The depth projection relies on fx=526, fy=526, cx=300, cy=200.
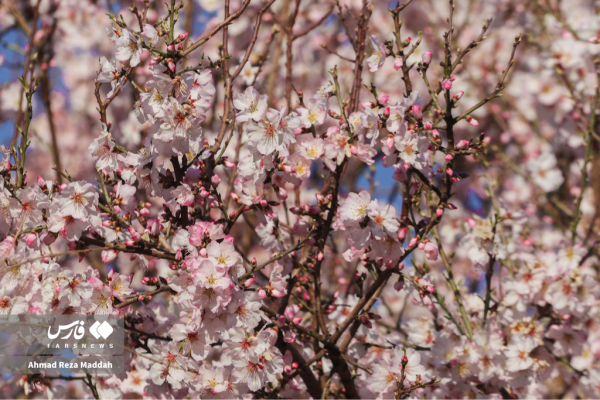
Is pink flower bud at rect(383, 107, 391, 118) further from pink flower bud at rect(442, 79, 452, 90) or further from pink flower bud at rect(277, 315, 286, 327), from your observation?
pink flower bud at rect(277, 315, 286, 327)

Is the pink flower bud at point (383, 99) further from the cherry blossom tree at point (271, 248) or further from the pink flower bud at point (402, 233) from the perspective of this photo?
the pink flower bud at point (402, 233)

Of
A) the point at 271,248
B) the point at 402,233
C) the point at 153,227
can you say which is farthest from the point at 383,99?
the point at 153,227

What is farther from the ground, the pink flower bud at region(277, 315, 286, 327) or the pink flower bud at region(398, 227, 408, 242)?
the pink flower bud at region(398, 227, 408, 242)

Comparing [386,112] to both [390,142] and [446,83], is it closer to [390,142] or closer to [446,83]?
[390,142]

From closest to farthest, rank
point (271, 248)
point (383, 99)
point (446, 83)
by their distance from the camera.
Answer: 1. point (446, 83)
2. point (383, 99)
3. point (271, 248)

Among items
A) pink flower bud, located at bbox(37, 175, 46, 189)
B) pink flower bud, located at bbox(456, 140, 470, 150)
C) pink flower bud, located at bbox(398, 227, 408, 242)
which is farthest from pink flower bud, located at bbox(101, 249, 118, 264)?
pink flower bud, located at bbox(456, 140, 470, 150)

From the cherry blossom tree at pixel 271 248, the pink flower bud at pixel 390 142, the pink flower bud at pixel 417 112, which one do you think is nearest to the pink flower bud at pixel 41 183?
the cherry blossom tree at pixel 271 248

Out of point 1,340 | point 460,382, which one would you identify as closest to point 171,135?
point 1,340

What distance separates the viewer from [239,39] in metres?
5.88

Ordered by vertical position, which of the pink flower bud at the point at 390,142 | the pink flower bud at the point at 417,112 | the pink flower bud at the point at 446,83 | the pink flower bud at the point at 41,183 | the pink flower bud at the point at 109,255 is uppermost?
the pink flower bud at the point at 446,83

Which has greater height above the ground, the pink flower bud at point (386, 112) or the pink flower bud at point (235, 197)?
the pink flower bud at point (386, 112)

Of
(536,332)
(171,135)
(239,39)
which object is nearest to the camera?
(171,135)

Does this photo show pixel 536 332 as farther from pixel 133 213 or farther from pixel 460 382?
pixel 133 213

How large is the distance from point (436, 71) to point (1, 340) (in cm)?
552
